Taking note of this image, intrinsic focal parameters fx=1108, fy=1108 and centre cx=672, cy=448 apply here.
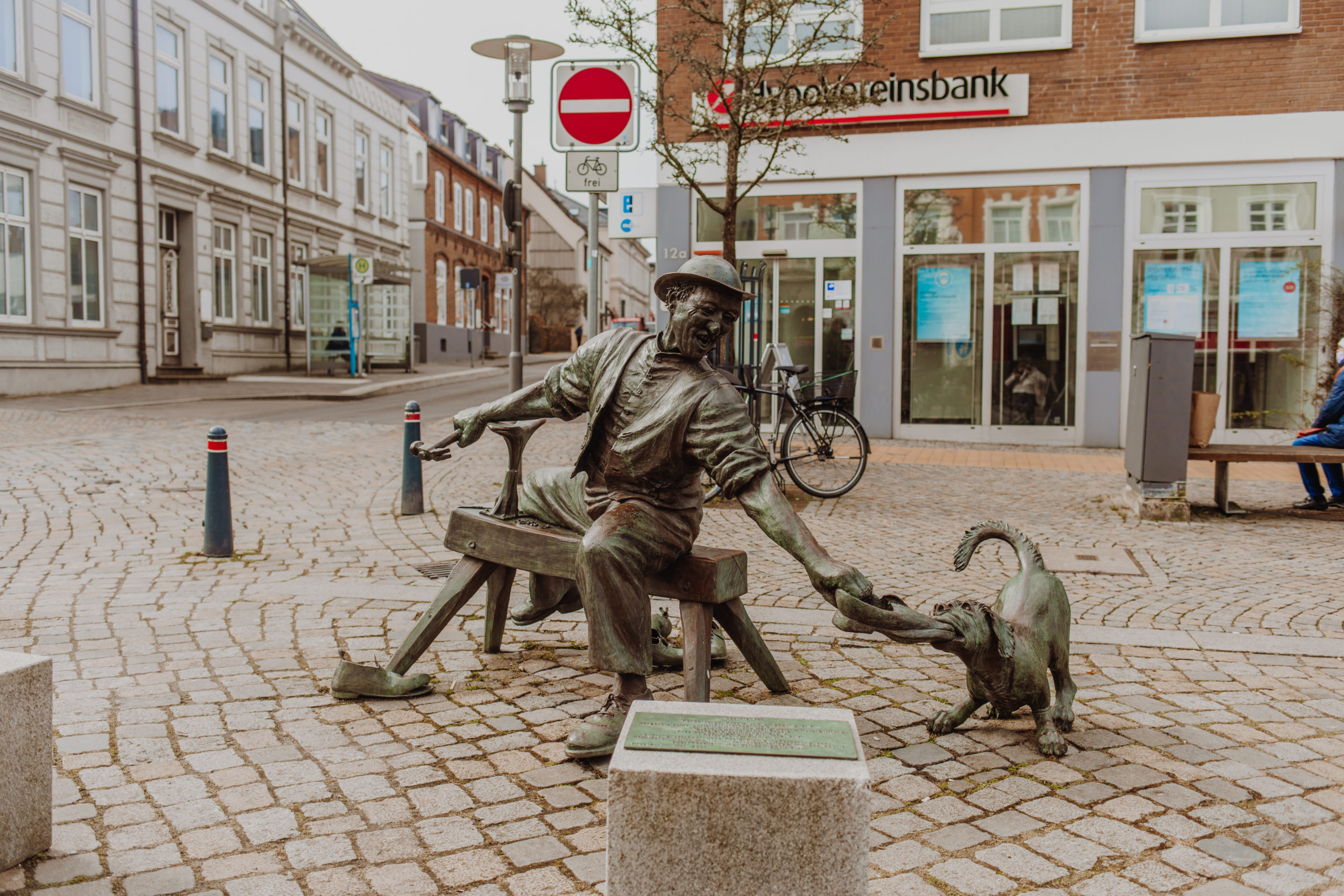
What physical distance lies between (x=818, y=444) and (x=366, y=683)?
6343 millimetres

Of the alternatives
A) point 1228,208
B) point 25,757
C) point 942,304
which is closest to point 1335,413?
point 1228,208

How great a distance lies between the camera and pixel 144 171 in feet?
68.1

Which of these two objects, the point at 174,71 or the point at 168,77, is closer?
the point at 168,77

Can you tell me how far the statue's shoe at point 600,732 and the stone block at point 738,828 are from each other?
1148 mm

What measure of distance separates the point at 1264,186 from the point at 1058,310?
2.77m

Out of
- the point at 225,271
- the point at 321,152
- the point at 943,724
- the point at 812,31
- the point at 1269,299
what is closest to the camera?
the point at 943,724

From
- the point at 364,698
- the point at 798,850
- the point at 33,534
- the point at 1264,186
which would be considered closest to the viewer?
the point at 798,850

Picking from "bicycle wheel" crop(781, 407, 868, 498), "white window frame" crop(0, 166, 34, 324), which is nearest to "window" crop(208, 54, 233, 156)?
"white window frame" crop(0, 166, 34, 324)

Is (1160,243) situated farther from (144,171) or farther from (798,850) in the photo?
(144,171)

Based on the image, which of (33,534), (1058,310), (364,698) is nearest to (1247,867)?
(364,698)

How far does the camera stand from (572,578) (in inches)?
154

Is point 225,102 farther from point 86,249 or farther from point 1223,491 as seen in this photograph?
point 1223,491

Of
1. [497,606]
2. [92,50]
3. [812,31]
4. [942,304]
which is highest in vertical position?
[92,50]

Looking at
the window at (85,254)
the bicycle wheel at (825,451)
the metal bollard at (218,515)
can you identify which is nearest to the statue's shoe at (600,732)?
the metal bollard at (218,515)
